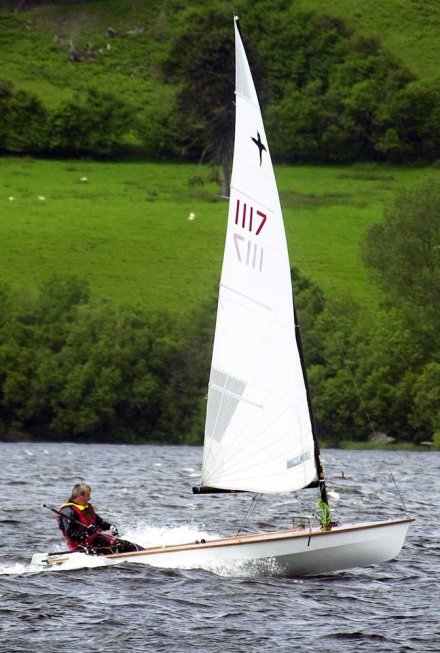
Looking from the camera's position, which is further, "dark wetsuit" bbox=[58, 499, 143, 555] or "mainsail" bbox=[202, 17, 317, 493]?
"mainsail" bbox=[202, 17, 317, 493]

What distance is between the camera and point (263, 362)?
107ft

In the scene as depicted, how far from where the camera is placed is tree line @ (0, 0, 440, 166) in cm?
15375

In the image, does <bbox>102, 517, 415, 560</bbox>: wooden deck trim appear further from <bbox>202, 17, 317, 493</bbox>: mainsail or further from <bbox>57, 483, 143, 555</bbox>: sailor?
<bbox>202, 17, 317, 493</bbox>: mainsail

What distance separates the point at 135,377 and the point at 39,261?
21329mm

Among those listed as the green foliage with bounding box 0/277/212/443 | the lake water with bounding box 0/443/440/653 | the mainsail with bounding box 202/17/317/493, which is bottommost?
the green foliage with bounding box 0/277/212/443

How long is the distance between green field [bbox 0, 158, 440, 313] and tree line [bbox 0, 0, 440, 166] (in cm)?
Answer: 454

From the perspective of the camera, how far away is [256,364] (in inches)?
1281

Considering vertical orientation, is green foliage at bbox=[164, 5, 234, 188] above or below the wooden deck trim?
above

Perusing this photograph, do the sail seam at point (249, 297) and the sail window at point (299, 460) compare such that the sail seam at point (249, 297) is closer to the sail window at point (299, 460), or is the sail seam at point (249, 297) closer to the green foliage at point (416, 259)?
the sail window at point (299, 460)

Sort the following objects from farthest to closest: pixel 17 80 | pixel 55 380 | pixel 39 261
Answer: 1. pixel 17 80
2. pixel 39 261
3. pixel 55 380

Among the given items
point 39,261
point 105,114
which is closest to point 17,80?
point 105,114

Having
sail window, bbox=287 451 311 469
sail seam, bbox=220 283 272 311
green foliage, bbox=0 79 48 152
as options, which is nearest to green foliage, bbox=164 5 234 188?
green foliage, bbox=0 79 48 152

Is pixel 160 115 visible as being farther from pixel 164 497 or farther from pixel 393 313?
pixel 164 497

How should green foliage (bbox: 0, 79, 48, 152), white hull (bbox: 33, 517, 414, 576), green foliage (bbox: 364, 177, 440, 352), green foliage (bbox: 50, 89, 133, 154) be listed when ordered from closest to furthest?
white hull (bbox: 33, 517, 414, 576) < green foliage (bbox: 364, 177, 440, 352) < green foliage (bbox: 50, 89, 133, 154) < green foliage (bbox: 0, 79, 48, 152)
